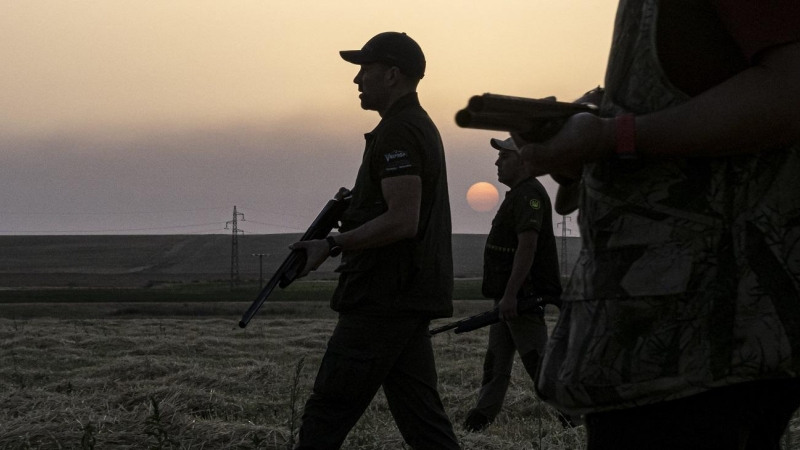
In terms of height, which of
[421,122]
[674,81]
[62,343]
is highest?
[421,122]

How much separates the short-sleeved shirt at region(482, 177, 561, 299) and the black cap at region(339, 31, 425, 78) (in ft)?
6.73

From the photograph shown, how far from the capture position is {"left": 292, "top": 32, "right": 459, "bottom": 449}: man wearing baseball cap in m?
3.54

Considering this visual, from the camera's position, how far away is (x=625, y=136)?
4.92 feet

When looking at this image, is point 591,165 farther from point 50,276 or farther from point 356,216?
point 50,276

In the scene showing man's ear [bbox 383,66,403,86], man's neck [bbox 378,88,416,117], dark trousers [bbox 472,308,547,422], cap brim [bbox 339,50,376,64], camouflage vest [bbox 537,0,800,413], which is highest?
cap brim [bbox 339,50,376,64]

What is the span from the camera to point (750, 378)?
4.77 ft

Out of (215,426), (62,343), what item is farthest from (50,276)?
(215,426)

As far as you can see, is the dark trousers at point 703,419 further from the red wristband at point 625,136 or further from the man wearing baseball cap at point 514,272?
the man wearing baseball cap at point 514,272

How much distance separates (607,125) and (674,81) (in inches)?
5.3

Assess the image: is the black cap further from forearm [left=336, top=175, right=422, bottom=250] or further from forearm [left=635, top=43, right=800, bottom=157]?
forearm [left=635, top=43, right=800, bottom=157]

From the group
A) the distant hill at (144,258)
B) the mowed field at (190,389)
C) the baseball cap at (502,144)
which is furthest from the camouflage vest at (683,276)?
the distant hill at (144,258)

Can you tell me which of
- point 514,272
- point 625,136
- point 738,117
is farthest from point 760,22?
point 514,272

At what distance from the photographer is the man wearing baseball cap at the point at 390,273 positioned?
3543 mm

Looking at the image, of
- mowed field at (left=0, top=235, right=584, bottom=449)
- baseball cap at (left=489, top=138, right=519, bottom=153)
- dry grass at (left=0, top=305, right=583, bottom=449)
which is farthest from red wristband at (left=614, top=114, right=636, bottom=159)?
baseball cap at (left=489, top=138, right=519, bottom=153)
